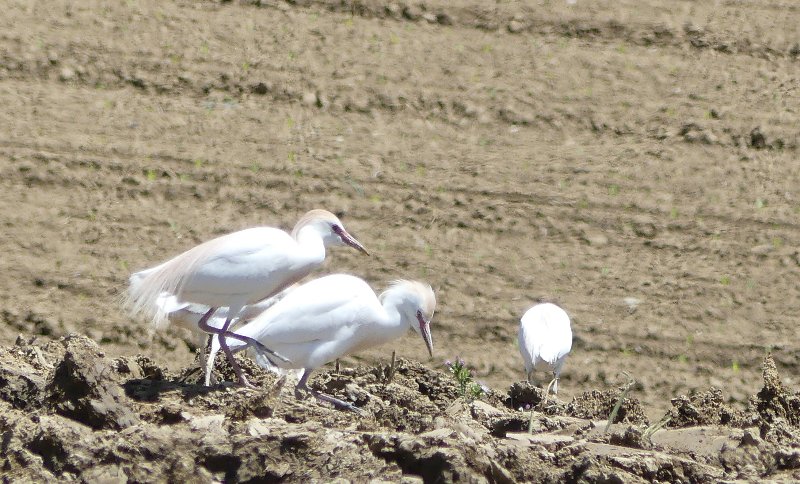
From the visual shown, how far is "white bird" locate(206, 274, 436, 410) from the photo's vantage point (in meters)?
7.76

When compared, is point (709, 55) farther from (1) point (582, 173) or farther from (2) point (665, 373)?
(2) point (665, 373)

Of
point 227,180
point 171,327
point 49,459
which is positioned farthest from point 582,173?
point 49,459

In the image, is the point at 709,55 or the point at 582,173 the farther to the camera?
the point at 709,55

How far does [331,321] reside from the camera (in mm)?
7746

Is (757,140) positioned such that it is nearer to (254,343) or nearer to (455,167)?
(455,167)

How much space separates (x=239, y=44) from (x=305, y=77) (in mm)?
744

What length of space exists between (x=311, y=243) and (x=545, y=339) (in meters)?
2.26

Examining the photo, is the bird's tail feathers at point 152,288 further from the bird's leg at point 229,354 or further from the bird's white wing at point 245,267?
the bird's leg at point 229,354

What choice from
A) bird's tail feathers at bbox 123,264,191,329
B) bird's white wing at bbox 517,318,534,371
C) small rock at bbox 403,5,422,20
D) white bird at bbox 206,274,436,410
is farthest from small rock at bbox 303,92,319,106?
bird's tail feathers at bbox 123,264,191,329

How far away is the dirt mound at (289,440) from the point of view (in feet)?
15.6

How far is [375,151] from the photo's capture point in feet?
38.7

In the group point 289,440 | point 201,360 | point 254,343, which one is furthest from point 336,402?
point 289,440

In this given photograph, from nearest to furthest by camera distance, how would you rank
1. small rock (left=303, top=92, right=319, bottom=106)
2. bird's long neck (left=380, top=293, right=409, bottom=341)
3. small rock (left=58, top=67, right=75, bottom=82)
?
bird's long neck (left=380, top=293, right=409, bottom=341), small rock (left=58, top=67, right=75, bottom=82), small rock (left=303, top=92, right=319, bottom=106)

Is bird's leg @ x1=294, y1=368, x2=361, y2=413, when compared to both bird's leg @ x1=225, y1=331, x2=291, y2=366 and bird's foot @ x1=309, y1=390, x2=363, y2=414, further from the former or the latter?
bird's leg @ x1=225, y1=331, x2=291, y2=366
